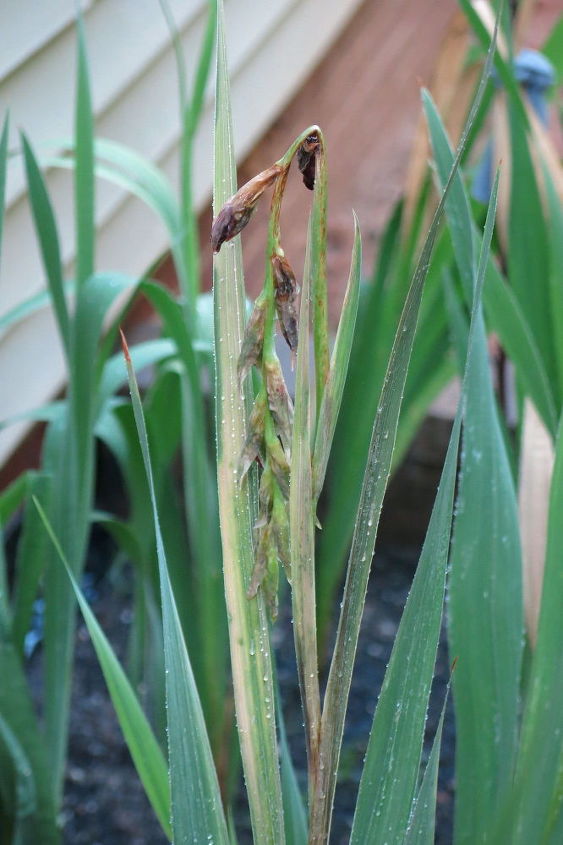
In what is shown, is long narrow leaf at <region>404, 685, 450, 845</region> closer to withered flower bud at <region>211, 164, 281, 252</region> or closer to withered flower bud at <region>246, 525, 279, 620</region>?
withered flower bud at <region>246, 525, 279, 620</region>

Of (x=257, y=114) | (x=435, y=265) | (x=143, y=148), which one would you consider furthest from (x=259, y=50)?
(x=435, y=265)

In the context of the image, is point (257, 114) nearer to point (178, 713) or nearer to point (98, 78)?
point (98, 78)

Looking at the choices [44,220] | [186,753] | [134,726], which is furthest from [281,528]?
[44,220]

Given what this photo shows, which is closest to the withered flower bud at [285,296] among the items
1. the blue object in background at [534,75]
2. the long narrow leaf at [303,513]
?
the long narrow leaf at [303,513]

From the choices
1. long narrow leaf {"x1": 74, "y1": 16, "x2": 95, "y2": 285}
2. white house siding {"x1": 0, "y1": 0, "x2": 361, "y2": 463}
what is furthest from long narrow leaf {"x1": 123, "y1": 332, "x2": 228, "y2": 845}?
white house siding {"x1": 0, "y1": 0, "x2": 361, "y2": 463}

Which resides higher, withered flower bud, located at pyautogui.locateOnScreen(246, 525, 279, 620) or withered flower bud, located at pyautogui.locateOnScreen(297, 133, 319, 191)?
withered flower bud, located at pyautogui.locateOnScreen(297, 133, 319, 191)

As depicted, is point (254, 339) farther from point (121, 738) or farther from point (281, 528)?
point (121, 738)

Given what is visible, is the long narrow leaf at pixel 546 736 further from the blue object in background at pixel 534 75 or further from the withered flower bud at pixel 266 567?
the blue object in background at pixel 534 75
